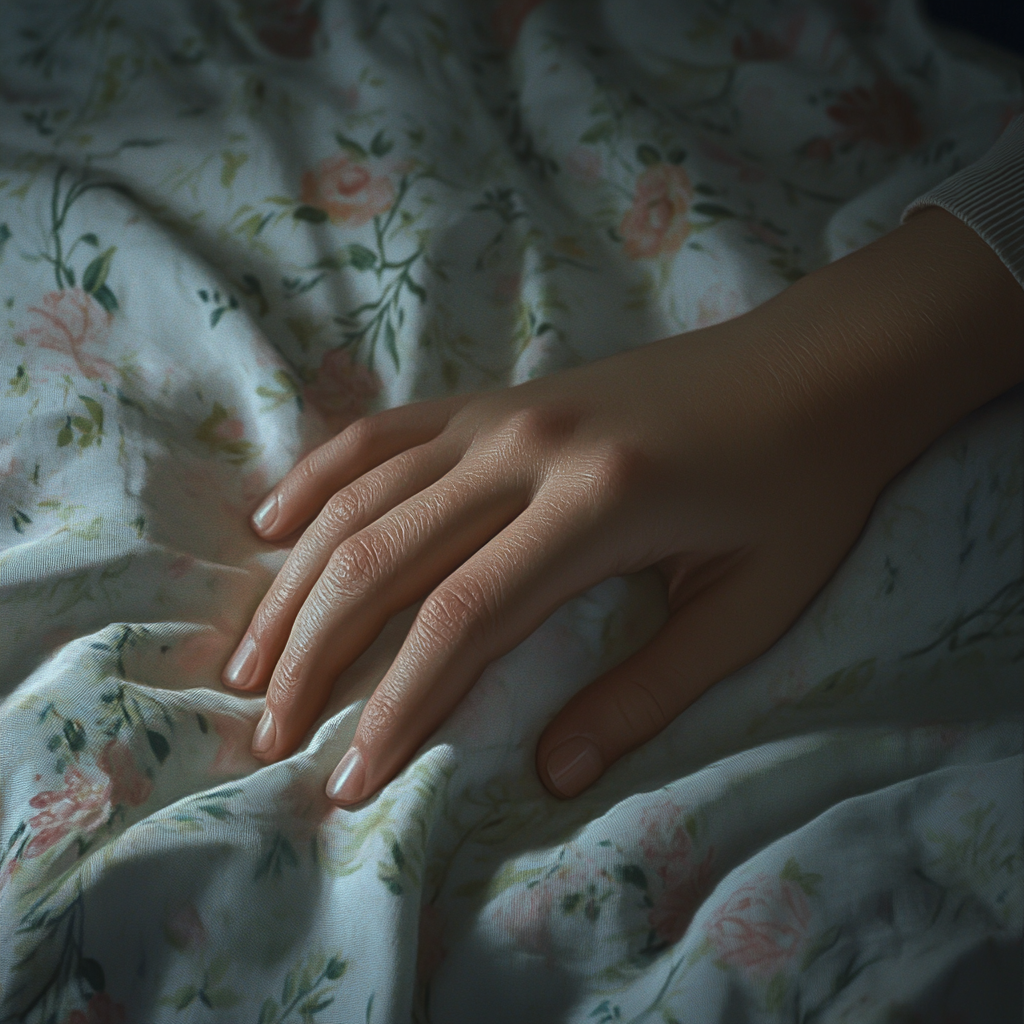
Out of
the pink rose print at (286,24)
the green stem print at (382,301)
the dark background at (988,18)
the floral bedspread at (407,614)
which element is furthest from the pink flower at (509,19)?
the dark background at (988,18)

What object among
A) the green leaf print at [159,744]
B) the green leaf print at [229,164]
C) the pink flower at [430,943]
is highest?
the green leaf print at [229,164]

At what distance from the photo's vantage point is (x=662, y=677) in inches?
25.0

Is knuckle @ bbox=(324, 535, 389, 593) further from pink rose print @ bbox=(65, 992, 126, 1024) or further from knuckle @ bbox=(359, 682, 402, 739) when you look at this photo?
pink rose print @ bbox=(65, 992, 126, 1024)

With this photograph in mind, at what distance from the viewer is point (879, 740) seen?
2.00 feet

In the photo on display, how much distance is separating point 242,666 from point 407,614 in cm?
13

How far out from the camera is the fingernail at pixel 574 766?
614 mm

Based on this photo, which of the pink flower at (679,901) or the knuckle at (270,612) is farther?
the knuckle at (270,612)

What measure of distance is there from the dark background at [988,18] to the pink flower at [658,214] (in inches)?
20.3

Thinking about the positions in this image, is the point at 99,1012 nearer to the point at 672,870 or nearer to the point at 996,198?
the point at 672,870

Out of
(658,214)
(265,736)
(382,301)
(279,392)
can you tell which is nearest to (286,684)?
(265,736)

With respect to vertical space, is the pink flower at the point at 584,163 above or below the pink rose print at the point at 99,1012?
above

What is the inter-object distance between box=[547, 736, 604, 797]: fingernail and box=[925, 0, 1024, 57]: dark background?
1066mm

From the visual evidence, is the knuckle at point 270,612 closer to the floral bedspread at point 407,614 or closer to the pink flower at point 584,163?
the floral bedspread at point 407,614

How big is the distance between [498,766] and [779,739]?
21cm
